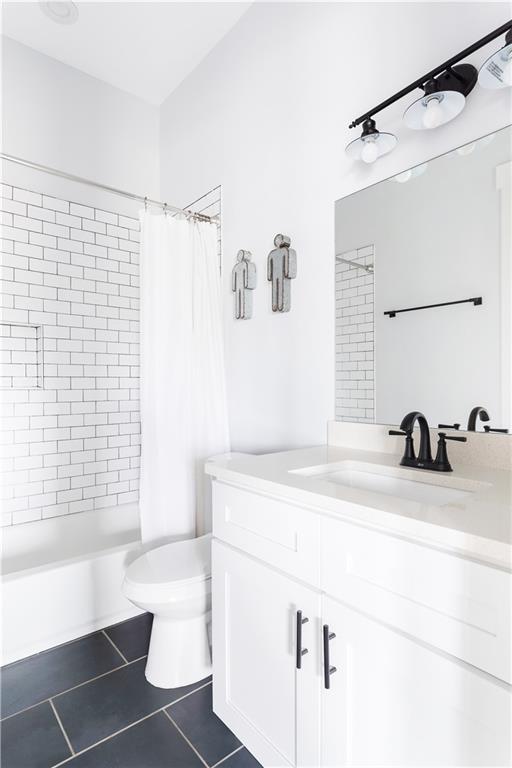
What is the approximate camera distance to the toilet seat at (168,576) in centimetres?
148

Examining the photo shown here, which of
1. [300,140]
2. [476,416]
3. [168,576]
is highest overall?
[300,140]

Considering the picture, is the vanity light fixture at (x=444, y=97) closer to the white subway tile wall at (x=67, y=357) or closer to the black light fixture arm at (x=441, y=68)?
the black light fixture arm at (x=441, y=68)

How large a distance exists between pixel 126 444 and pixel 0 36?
235 cm

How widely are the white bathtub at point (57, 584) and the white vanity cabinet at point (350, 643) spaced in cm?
81

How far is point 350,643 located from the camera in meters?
0.94

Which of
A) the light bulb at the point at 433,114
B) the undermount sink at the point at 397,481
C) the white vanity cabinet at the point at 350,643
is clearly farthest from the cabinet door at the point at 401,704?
the light bulb at the point at 433,114

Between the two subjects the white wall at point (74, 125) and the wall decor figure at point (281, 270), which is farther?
the white wall at point (74, 125)

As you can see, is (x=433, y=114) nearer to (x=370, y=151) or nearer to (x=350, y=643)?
(x=370, y=151)

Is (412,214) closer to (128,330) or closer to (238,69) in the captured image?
(238,69)

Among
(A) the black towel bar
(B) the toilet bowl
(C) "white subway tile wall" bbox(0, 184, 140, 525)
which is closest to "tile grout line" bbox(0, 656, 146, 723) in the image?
(B) the toilet bowl

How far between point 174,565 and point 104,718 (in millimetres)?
525

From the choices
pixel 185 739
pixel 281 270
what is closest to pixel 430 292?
pixel 281 270

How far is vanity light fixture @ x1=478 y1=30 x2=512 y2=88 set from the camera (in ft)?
3.60

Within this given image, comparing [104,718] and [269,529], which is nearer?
[269,529]
